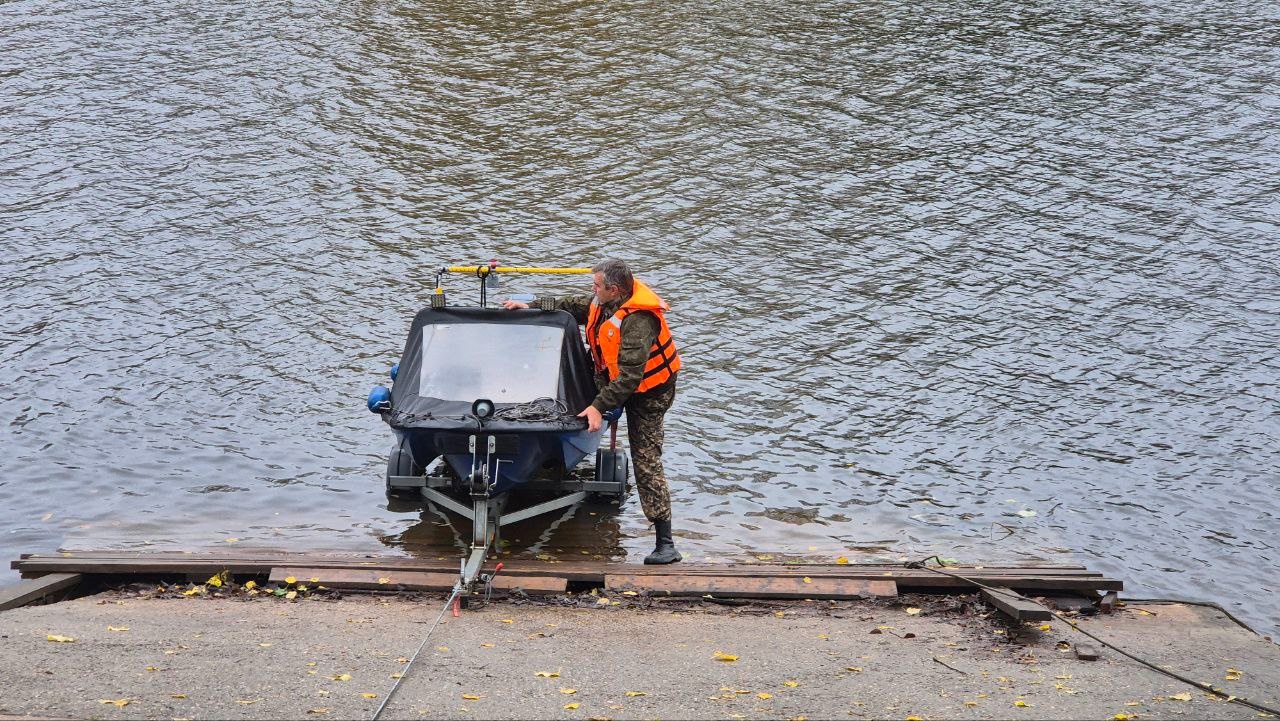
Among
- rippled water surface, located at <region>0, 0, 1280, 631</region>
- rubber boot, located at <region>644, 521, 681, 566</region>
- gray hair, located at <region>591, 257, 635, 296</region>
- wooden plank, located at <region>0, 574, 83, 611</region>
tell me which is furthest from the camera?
rippled water surface, located at <region>0, 0, 1280, 631</region>

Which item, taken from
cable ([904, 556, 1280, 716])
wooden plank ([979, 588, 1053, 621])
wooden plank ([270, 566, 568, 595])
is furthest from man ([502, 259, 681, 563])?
wooden plank ([979, 588, 1053, 621])

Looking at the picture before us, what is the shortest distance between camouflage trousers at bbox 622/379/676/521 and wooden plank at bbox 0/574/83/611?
444 cm

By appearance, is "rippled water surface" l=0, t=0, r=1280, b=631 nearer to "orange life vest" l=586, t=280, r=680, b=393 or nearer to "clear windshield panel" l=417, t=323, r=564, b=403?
"clear windshield panel" l=417, t=323, r=564, b=403

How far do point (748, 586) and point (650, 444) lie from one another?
53.6 inches

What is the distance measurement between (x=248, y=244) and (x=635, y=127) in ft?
25.6

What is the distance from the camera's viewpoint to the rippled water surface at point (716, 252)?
11672mm

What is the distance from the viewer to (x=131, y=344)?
49.4 ft

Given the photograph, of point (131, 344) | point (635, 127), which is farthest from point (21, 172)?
point (635, 127)

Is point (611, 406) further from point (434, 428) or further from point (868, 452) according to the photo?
point (868, 452)

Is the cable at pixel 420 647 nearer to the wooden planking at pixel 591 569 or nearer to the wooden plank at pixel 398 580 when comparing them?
the wooden plank at pixel 398 580

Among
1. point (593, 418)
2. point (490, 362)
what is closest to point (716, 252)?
point (490, 362)

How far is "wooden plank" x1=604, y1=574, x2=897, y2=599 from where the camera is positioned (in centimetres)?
908

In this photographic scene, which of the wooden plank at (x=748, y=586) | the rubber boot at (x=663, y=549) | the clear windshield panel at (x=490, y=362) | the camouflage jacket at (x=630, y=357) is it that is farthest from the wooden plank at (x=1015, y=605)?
the clear windshield panel at (x=490, y=362)

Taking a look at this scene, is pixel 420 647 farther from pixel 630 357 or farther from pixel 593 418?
pixel 630 357
